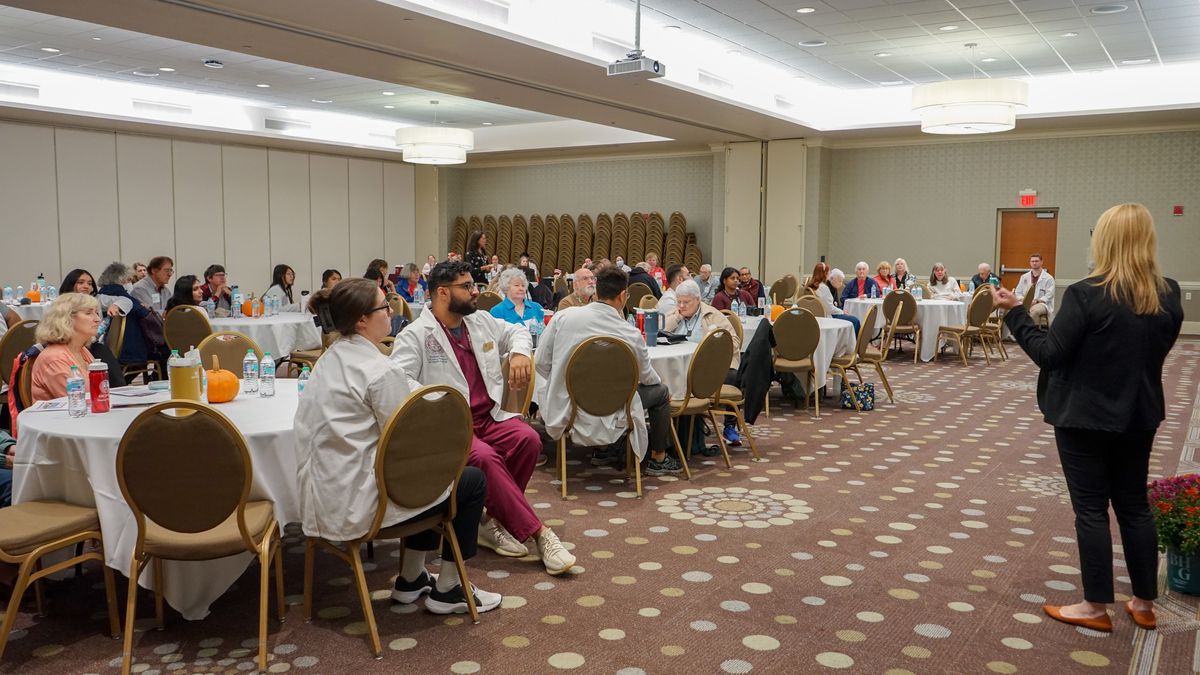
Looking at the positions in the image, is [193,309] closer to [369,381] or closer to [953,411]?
[369,381]

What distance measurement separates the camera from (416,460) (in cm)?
310

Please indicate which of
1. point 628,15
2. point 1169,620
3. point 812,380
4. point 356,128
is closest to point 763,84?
point 628,15

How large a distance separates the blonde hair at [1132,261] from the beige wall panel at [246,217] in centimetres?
1589

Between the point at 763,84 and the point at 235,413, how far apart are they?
11024mm

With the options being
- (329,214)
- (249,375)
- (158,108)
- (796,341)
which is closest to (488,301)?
(796,341)

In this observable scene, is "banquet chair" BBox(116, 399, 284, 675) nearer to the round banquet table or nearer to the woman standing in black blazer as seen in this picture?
the woman standing in black blazer

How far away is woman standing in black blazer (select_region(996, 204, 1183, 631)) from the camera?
10.2 feet

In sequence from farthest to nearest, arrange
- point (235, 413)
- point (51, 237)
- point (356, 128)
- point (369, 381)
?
point (356, 128) → point (51, 237) → point (235, 413) → point (369, 381)

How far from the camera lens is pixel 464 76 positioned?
10344 mm

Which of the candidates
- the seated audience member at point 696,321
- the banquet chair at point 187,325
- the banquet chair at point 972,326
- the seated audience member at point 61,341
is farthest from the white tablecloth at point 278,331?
the banquet chair at point 972,326

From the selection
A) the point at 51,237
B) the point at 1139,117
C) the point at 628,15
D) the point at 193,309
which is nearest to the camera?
the point at 193,309

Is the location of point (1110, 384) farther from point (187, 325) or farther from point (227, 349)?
point (187, 325)

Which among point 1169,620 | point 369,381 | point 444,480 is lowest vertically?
point 1169,620

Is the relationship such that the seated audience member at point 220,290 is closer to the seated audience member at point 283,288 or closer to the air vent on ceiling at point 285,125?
the seated audience member at point 283,288
